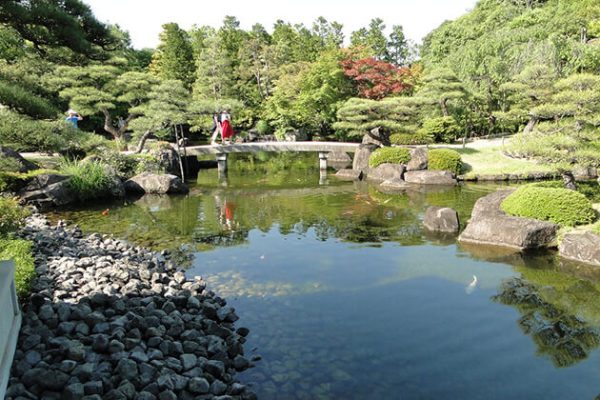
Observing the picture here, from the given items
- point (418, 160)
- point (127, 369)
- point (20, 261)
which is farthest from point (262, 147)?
point (127, 369)

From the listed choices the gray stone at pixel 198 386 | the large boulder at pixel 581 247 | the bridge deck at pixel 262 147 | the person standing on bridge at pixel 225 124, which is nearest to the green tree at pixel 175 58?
the bridge deck at pixel 262 147

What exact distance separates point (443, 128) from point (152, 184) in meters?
17.2

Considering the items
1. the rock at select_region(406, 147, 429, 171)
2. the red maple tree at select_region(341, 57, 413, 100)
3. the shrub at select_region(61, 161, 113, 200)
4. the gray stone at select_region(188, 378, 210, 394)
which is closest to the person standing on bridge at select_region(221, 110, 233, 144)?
the shrub at select_region(61, 161, 113, 200)

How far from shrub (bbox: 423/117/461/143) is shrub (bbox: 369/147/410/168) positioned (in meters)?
6.09

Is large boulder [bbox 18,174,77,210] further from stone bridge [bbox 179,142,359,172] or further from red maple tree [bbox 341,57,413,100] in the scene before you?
red maple tree [bbox 341,57,413,100]

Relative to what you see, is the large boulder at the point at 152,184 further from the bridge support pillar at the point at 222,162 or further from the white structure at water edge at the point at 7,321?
the white structure at water edge at the point at 7,321

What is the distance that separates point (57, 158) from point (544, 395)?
19.2 meters

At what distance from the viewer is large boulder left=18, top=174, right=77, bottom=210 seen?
1512 centimetres

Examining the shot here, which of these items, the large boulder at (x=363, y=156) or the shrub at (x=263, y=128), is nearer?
the large boulder at (x=363, y=156)

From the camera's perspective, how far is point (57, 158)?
19188 millimetres

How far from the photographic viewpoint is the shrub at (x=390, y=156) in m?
22.0

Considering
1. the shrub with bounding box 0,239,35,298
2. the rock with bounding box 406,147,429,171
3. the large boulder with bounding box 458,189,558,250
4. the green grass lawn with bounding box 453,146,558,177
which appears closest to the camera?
the shrub with bounding box 0,239,35,298

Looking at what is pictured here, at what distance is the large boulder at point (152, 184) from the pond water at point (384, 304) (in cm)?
359

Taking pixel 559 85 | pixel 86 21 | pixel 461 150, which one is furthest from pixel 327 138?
pixel 86 21
